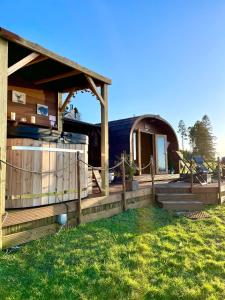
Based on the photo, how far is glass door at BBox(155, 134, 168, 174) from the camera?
1207cm

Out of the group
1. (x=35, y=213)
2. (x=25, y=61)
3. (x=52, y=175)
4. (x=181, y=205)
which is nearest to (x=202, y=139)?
(x=181, y=205)

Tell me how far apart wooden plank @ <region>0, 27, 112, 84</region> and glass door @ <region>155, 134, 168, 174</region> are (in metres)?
6.43

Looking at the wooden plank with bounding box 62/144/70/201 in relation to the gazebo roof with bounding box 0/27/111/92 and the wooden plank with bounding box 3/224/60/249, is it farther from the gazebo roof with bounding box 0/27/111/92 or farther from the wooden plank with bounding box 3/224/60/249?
the gazebo roof with bounding box 0/27/111/92

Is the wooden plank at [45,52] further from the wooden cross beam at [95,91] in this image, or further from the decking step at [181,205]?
the decking step at [181,205]

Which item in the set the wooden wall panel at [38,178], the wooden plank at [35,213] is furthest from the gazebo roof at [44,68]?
the wooden plank at [35,213]

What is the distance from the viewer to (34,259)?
3.68 m

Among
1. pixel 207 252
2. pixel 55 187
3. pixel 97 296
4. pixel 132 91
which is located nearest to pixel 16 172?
pixel 55 187

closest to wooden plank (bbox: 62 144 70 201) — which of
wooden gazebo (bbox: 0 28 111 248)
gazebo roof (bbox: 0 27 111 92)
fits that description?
wooden gazebo (bbox: 0 28 111 248)

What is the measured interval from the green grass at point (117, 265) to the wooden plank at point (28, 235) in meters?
0.12

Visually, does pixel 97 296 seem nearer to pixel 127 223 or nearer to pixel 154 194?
pixel 127 223

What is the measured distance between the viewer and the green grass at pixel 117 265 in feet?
10.4

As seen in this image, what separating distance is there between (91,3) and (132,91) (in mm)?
9064

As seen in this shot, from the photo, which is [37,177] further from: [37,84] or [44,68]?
[37,84]

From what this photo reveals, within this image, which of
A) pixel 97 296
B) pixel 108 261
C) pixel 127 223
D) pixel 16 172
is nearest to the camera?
pixel 97 296
